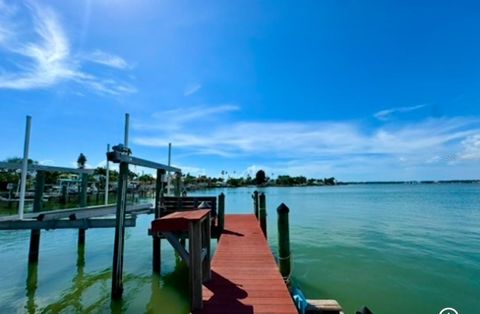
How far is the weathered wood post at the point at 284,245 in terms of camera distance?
6.64m

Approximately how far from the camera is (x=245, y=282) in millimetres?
5285

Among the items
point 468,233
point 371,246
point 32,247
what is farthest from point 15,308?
point 468,233

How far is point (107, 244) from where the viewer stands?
46.8 ft

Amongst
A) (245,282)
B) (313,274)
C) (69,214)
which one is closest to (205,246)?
(245,282)

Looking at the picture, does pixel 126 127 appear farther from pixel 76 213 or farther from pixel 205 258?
pixel 205 258

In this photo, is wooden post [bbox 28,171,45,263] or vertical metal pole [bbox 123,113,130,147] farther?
vertical metal pole [bbox 123,113,130,147]

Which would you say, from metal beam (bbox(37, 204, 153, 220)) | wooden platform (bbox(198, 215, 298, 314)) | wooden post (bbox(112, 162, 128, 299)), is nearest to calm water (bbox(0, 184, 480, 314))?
wooden post (bbox(112, 162, 128, 299))

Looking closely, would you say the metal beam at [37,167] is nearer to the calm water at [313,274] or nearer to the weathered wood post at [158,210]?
the calm water at [313,274]

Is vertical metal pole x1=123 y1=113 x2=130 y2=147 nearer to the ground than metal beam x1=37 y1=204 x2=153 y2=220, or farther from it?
farther from it

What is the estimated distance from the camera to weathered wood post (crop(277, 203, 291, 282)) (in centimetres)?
664

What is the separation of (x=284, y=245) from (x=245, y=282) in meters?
1.79

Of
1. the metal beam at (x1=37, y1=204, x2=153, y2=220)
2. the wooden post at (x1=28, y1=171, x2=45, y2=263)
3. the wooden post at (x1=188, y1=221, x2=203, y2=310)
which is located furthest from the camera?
the wooden post at (x1=28, y1=171, x2=45, y2=263)

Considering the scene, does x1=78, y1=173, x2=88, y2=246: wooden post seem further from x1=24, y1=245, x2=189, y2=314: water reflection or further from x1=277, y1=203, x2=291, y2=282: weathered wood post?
x1=277, y1=203, x2=291, y2=282: weathered wood post

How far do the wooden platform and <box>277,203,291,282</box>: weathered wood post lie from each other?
0.91 feet
